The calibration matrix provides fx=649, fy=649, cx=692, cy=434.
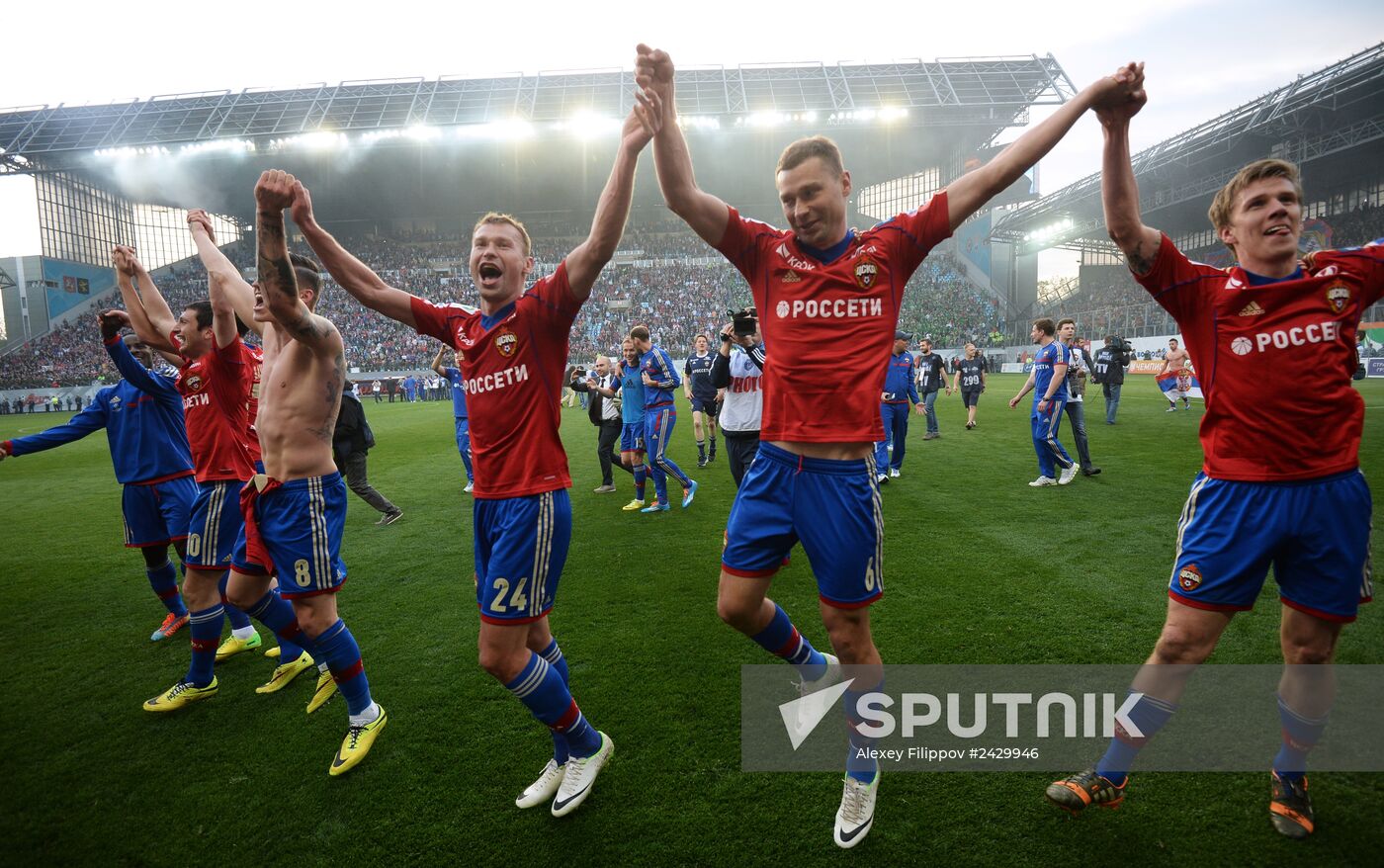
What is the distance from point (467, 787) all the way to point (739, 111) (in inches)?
1932

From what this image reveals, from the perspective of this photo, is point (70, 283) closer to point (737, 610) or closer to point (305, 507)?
point (305, 507)

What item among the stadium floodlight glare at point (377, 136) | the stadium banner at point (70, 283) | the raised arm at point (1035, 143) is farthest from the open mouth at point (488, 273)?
the stadium banner at point (70, 283)

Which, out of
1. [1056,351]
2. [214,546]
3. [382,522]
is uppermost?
[1056,351]

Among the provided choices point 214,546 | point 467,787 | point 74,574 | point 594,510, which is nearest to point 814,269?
point 467,787

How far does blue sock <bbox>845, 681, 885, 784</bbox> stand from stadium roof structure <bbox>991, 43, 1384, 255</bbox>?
3764cm

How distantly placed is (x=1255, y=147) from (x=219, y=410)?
45895 mm

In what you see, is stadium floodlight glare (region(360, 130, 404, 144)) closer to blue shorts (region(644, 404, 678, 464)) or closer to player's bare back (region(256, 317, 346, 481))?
blue shorts (region(644, 404, 678, 464))

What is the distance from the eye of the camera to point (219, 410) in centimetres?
437

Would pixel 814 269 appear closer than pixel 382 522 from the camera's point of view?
Yes

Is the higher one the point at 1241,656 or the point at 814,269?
the point at 814,269

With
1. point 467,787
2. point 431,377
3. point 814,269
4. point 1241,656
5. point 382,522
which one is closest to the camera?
point 814,269

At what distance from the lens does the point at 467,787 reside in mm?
3146

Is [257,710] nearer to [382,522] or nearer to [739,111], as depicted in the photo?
[382,522]

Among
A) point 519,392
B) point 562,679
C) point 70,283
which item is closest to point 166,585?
point 562,679
